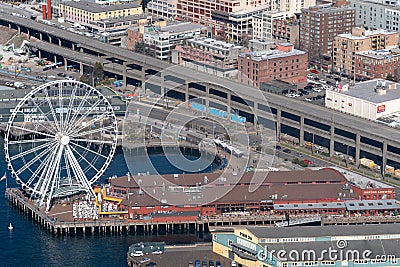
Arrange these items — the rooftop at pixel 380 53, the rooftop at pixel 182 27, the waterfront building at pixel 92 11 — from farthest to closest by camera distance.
A: the waterfront building at pixel 92 11 → the rooftop at pixel 182 27 → the rooftop at pixel 380 53

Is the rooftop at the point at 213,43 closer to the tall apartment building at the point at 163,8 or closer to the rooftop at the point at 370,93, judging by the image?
the tall apartment building at the point at 163,8

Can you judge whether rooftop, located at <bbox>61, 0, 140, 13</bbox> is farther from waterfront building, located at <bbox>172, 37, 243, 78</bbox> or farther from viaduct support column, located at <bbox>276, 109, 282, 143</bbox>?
viaduct support column, located at <bbox>276, 109, 282, 143</bbox>

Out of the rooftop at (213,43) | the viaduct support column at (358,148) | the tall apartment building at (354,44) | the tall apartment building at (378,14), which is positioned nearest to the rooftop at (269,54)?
the rooftop at (213,43)

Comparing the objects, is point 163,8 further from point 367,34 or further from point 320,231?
point 320,231

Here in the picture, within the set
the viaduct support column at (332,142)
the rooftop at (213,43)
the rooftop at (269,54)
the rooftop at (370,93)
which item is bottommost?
the viaduct support column at (332,142)

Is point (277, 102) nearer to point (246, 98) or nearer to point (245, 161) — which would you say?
point (246, 98)

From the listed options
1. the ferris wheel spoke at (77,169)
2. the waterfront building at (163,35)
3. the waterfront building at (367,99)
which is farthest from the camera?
the waterfront building at (163,35)

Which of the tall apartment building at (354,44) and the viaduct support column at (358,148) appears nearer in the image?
the viaduct support column at (358,148)
